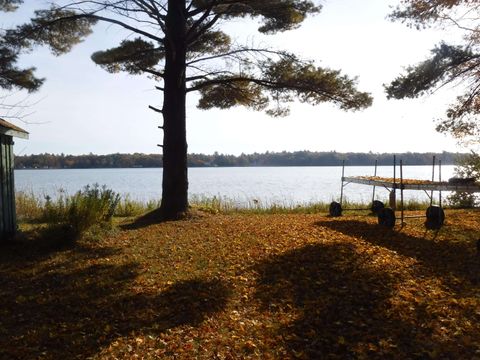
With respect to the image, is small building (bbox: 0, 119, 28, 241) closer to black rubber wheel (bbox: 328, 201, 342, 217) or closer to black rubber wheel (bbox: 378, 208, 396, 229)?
black rubber wheel (bbox: 378, 208, 396, 229)

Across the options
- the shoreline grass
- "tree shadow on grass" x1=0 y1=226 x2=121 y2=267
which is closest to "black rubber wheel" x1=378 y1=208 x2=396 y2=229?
the shoreline grass

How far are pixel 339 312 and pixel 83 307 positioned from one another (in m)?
3.02

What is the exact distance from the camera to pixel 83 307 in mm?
5176

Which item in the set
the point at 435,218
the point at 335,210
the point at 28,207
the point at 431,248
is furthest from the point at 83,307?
the point at 28,207

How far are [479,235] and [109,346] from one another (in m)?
8.17

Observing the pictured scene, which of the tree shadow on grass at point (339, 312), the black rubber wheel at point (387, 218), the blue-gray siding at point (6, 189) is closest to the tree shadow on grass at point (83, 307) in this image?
the tree shadow on grass at point (339, 312)

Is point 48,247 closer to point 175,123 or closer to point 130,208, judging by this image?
point 175,123

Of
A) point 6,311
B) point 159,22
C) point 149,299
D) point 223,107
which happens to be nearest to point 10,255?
point 6,311

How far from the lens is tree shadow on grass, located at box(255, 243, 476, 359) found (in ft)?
13.6

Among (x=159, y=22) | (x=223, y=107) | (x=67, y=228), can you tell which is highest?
(x=159, y=22)

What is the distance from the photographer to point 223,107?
14.4 metres

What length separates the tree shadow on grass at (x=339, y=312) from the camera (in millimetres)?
4137

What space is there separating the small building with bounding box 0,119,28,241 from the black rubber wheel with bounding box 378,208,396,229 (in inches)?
311

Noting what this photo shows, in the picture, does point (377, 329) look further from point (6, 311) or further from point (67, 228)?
point (67, 228)
